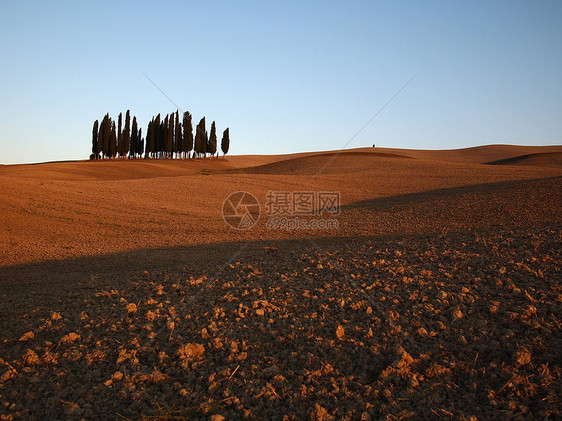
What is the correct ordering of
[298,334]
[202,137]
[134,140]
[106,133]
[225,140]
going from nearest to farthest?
[298,334], [106,133], [134,140], [202,137], [225,140]

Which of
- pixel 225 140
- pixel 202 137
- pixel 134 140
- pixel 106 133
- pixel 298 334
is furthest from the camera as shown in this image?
pixel 225 140

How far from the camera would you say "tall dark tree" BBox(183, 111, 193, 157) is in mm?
72938

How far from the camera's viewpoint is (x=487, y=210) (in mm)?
17047

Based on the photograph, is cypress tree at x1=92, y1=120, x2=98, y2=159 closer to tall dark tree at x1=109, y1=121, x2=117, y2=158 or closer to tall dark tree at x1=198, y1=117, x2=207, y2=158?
tall dark tree at x1=109, y1=121, x2=117, y2=158

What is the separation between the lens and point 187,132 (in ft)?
243

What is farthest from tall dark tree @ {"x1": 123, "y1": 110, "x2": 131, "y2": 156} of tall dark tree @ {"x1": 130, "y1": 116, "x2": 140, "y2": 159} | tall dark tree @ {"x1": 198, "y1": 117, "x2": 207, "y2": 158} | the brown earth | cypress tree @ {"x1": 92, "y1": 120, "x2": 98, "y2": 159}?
the brown earth

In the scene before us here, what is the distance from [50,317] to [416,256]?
6115 millimetres

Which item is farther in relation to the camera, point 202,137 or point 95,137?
point 202,137

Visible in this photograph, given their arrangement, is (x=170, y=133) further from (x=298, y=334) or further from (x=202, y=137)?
(x=298, y=334)

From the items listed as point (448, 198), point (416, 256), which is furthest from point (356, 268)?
point (448, 198)

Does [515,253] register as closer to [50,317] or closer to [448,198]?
[50,317]

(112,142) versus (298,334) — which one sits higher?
(112,142)

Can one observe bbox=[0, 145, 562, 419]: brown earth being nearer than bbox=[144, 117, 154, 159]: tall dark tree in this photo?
Yes

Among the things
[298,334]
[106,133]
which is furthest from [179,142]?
[298,334]
